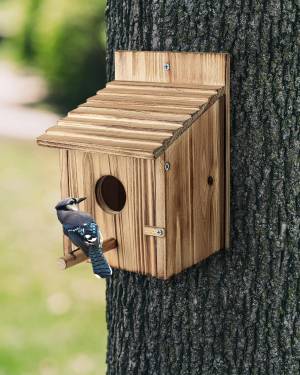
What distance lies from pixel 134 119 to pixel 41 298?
340 cm

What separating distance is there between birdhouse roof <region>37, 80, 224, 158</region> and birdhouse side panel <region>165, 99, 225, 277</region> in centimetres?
4

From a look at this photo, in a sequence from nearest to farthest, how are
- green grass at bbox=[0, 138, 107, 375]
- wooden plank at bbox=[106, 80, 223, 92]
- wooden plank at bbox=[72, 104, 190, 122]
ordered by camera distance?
wooden plank at bbox=[72, 104, 190, 122]
wooden plank at bbox=[106, 80, 223, 92]
green grass at bbox=[0, 138, 107, 375]

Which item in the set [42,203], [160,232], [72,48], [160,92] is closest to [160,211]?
[160,232]

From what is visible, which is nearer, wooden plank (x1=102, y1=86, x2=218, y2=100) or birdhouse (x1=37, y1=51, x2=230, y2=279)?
birdhouse (x1=37, y1=51, x2=230, y2=279)

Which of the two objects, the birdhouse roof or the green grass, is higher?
the birdhouse roof

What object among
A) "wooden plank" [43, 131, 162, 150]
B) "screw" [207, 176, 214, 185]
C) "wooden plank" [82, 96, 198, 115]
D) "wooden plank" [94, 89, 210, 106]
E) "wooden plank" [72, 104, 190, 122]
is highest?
"wooden plank" [94, 89, 210, 106]

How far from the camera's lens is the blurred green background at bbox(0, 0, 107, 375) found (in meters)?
5.09

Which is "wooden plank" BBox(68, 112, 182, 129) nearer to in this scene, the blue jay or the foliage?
the blue jay

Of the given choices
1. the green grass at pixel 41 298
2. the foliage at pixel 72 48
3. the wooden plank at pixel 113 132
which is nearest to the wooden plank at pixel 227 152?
the wooden plank at pixel 113 132

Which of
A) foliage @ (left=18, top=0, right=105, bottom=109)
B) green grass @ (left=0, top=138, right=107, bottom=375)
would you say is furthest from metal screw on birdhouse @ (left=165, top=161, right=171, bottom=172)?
foliage @ (left=18, top=0, right=105, bottom=109)

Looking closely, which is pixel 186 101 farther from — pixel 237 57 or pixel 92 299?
pixel 92 299

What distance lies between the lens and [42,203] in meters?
7.61

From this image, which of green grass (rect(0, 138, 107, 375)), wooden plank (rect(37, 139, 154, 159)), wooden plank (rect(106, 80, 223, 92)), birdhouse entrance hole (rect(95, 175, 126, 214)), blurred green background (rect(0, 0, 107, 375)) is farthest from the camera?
blurred green background (rect(0, 0, 107, 375))

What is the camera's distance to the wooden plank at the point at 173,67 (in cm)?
257
